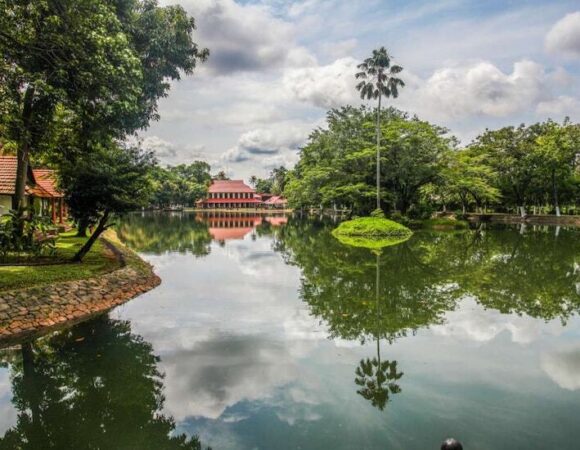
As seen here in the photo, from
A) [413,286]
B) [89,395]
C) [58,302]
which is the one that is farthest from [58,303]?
[413,286]

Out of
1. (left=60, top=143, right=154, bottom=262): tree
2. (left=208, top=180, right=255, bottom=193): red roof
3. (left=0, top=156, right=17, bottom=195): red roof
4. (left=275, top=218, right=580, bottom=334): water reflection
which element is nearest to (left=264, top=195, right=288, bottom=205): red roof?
(left=208, top=180, right=255, bottom=193): red roof

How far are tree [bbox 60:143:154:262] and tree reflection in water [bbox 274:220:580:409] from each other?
20.8 ft

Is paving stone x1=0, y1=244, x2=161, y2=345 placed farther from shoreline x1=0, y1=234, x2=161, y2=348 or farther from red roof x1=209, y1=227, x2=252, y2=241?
red roof x1=209, y1=227, x2=252, y2=241

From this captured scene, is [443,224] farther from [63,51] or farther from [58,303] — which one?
[63,51]

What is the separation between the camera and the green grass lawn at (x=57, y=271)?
10.2 metres

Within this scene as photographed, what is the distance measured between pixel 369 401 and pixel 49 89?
8700mm

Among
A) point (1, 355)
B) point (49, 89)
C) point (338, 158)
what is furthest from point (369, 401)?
point (338, 158)

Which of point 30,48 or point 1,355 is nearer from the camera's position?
point 1,355

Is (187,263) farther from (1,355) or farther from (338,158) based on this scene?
(338,158)

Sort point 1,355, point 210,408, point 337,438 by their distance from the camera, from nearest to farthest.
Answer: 1. point 337,438
2. point 210,408
3. point 1,355

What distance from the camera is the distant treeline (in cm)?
3734

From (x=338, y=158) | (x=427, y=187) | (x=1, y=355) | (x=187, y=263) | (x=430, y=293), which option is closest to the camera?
(x=1, y=355)

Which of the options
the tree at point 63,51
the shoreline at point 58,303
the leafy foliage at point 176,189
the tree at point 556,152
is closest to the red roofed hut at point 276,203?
the leafy foliage at point 176,189

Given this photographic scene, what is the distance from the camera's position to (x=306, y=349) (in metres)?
7.95
